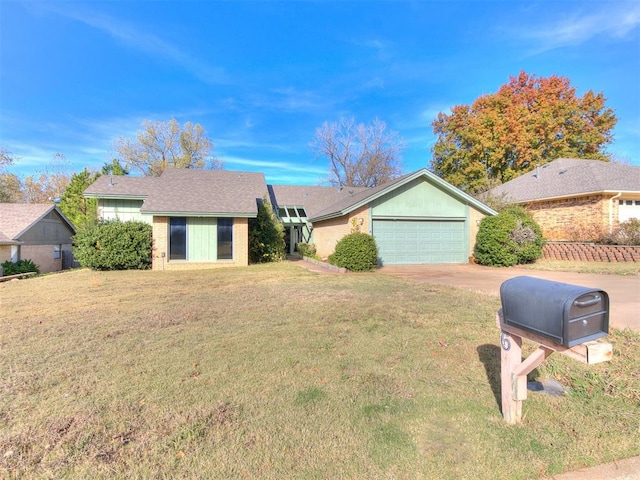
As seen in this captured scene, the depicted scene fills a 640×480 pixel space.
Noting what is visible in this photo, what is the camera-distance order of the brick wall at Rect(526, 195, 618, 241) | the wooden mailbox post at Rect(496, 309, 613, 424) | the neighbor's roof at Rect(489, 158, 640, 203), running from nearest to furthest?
the wooden mailbox post at Rect(496, 309, 613, 424), the brick wall at Rect(526, 195, 618, 241), the neighbor's roof at Rect(489, 158, 640, 203)

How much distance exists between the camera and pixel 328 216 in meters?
17.0

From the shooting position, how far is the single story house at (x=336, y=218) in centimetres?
1480

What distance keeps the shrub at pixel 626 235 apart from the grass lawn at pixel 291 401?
521 inches

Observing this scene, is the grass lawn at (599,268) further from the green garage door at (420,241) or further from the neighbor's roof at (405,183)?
the neighbor's roof at (405,183)

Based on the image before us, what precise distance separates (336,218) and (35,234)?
18122mm

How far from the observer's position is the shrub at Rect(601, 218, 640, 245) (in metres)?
14.1

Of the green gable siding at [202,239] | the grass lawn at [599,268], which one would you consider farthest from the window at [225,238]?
the grass lawn at [599,268]

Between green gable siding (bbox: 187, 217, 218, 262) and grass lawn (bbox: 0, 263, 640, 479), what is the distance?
9.12 meters

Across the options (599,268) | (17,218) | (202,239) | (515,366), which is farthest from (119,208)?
(599,268)

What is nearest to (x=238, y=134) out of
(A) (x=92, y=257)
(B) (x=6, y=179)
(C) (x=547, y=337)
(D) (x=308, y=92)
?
(D) (x=308, y=92)

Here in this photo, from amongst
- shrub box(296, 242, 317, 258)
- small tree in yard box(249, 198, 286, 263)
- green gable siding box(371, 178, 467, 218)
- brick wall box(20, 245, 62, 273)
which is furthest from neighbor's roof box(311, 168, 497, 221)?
brick wall box(20, 245, 62, 273)

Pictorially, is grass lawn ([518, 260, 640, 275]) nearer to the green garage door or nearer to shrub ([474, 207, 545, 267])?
shrub ([474, 207, 545, 267])

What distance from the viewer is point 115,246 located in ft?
46.8

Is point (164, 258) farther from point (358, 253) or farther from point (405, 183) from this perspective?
point (405, 183)
